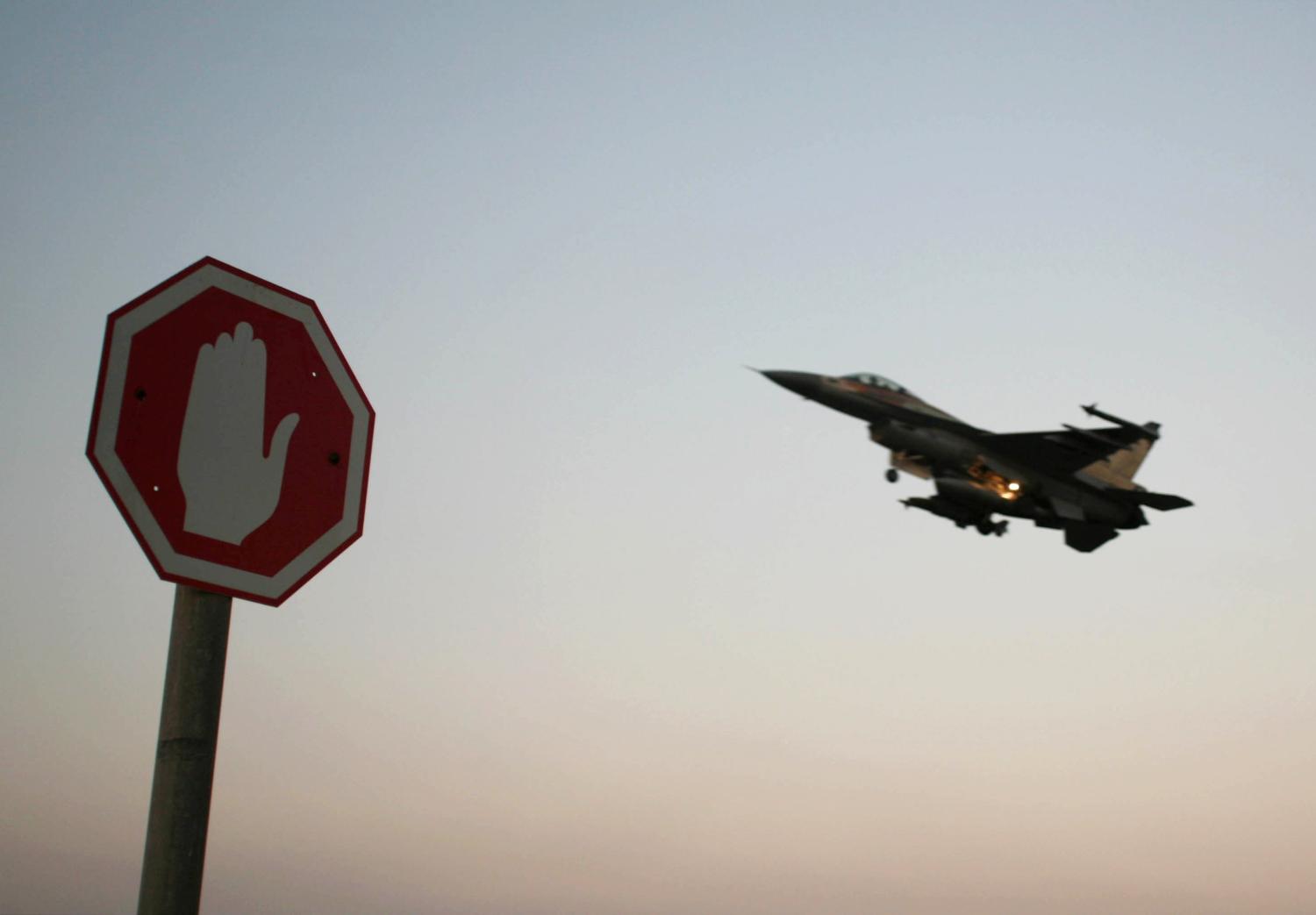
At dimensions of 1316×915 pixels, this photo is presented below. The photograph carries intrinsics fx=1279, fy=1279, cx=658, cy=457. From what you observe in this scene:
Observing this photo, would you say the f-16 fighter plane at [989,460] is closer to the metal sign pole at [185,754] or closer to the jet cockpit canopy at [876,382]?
the jet cockpit canopy at [876,382]

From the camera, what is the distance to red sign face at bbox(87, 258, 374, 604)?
369 centimetres

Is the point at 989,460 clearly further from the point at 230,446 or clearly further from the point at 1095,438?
the point at 230,446

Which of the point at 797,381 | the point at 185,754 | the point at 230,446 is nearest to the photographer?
the point at 185,754

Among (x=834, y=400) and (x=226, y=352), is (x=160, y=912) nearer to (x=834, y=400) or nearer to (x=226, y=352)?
(x=226, y=352)

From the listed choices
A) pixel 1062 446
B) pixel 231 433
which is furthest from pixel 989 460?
pixel 231 433

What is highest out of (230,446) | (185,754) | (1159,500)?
(1159,500)

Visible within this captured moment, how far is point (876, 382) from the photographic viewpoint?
48.4 metres

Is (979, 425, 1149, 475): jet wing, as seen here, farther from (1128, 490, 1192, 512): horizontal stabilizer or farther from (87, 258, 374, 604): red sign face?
(87, 258, 374, 604): red sign face

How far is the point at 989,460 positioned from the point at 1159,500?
22.6ft

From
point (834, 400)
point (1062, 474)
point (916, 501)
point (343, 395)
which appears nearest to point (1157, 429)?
point (1062, 474)

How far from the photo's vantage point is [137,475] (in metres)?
3.67

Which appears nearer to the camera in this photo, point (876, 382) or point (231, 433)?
point (231, 433)

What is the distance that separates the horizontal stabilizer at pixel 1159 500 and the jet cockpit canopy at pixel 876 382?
32.5 ft

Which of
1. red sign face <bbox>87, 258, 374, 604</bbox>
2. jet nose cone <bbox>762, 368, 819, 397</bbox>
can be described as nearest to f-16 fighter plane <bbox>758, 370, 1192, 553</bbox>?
jet nose cone <bbox>762, 368, 819, 397</bbox>
